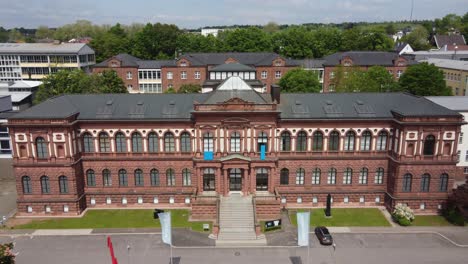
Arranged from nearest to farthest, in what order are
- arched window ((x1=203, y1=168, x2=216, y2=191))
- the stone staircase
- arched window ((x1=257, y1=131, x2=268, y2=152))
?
the stone staircase → arched window ((x1=257, y1=131, x2=268, y2=152)) → arched window ((x1=203, y1=168, x2=216, y2=191))

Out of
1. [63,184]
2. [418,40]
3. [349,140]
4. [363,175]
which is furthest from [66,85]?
[418,40]

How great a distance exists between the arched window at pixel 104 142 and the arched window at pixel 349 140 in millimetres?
32639

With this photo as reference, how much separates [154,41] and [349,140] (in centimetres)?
11406

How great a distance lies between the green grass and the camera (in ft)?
162

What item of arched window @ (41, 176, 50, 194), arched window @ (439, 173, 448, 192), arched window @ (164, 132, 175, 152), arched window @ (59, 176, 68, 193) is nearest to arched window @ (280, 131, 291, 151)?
arched window @ (164, 132, 175, 152)

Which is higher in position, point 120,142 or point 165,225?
point 120,142

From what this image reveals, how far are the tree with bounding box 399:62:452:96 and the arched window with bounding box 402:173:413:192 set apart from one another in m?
40.5

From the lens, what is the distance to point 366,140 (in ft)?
174

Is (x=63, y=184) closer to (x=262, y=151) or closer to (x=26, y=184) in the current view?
(x=26, y=184)

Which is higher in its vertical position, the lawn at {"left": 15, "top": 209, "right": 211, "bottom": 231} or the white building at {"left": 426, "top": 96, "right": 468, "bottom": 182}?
the white building at {"left": 426, "top": 96, "right": 468, "bottom": 182}

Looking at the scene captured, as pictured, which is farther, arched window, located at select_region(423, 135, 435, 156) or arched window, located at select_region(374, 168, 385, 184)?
arched window, located at select_region(374, 168, 385, 184)

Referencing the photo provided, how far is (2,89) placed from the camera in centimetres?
9569

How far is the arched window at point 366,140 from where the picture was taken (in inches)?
2084

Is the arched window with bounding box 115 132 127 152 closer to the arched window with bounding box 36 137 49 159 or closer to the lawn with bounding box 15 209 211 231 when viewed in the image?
the lawn with bounding box 15 209 211 231
